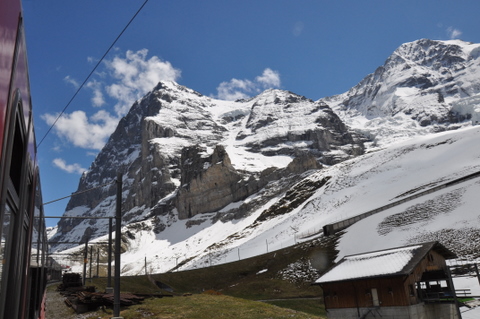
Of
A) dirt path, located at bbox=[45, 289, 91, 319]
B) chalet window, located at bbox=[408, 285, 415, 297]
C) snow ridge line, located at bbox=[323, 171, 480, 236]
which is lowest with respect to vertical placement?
chalet window, located at bbox=[408, 285, 415, 297]

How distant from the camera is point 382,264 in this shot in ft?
98.4

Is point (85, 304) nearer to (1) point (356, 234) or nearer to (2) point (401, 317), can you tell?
(2) point (401, 317)

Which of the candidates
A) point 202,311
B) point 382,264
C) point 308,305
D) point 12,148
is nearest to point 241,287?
point 308,305

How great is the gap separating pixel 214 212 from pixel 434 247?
15871 cm

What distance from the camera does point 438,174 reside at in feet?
310

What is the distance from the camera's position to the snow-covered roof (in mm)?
28094

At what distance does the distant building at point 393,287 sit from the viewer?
1073 inches

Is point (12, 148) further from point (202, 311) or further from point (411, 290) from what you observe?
point (411, 290)

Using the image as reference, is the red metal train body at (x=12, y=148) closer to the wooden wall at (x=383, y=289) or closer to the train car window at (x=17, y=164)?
the train car window at (x=17, y=164)

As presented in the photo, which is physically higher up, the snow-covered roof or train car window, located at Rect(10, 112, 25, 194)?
train car window, located at Rect(10, 112, 25, 194)

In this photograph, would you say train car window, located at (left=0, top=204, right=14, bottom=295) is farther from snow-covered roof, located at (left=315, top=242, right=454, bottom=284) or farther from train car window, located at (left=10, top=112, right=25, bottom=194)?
snow-covered roof, located at (left=315, top=242, right=454, bottom=284)

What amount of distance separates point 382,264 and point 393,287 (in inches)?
107

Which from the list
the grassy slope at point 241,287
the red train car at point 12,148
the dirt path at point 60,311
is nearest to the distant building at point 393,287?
the grassy slope at point 241,287

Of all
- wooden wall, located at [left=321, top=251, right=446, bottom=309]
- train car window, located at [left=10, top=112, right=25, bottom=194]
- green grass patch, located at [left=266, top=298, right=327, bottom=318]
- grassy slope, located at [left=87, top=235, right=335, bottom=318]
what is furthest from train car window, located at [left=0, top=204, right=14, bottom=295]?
green grass patch, located at [left=266, top=298, right=327, bottom=318]
